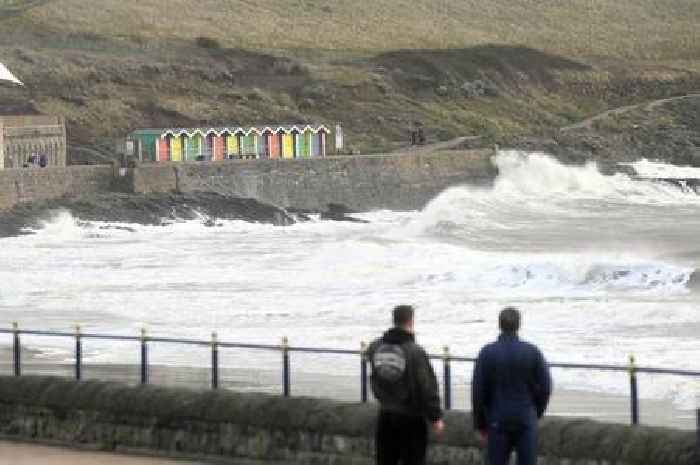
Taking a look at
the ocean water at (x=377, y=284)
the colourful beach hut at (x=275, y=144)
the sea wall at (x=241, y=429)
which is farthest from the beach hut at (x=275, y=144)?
the sea wall at (x=241, y=429)

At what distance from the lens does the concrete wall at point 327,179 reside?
74.6m

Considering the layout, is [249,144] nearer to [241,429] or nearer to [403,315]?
[241,429]

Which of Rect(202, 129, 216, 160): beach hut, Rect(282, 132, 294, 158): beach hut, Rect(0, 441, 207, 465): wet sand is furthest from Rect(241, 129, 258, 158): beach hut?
Rect(0, 441, 207, 465): wet sand

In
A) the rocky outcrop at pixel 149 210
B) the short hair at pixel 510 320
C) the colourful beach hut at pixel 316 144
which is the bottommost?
the short hair at pixel 510 320

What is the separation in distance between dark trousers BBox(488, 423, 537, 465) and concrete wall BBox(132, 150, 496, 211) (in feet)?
193

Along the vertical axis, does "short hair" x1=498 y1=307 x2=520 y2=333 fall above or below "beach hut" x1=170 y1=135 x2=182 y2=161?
below

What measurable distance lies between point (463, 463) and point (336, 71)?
89399mm

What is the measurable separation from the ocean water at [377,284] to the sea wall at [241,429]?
18.1 ft

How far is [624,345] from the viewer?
98.4 feet

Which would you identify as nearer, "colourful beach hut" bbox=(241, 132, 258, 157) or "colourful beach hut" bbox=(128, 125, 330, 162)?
"colourful beach hut" bbox=(128, 125, 330, 162)

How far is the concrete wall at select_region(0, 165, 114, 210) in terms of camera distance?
226 feet

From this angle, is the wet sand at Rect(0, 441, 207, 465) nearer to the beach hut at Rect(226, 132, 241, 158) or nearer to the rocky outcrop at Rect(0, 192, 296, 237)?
the rocky outcrop at Rect(0, 192, 296, 237)

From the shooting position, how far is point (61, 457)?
60.7 feet

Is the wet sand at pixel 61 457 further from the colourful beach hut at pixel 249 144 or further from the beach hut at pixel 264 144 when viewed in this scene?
the beach hut at pixel 264 144
